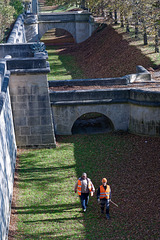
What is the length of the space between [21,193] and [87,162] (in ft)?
11.3

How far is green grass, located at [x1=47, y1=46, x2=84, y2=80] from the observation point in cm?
2977

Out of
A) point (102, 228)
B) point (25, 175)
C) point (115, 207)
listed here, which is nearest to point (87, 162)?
point (25, 175)

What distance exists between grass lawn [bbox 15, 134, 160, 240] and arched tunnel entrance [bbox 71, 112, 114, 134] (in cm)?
124

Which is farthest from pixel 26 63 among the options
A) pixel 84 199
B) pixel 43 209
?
pixel 84 199

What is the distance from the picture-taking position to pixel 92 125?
21.2m

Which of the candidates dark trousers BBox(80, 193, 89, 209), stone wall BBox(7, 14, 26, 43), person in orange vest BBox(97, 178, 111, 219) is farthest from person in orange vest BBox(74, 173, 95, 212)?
stone wall BBox(7, 14, 26, 43)

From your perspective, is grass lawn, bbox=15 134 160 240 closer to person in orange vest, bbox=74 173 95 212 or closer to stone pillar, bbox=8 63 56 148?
stone pillar, bbox=8 63 56 148

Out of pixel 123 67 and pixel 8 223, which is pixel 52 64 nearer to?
pixel 123 67

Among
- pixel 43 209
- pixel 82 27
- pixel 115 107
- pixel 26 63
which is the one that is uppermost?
pixel 82 27

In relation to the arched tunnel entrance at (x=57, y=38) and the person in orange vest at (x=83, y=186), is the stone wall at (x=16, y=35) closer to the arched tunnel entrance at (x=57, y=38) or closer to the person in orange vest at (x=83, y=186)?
the person in orange vest at (x=83, y=186)

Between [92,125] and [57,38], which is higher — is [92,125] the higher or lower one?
the lower one

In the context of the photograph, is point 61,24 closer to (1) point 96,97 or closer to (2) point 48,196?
(1) point 96,97

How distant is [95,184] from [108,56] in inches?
747

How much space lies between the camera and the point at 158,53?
28.0m
